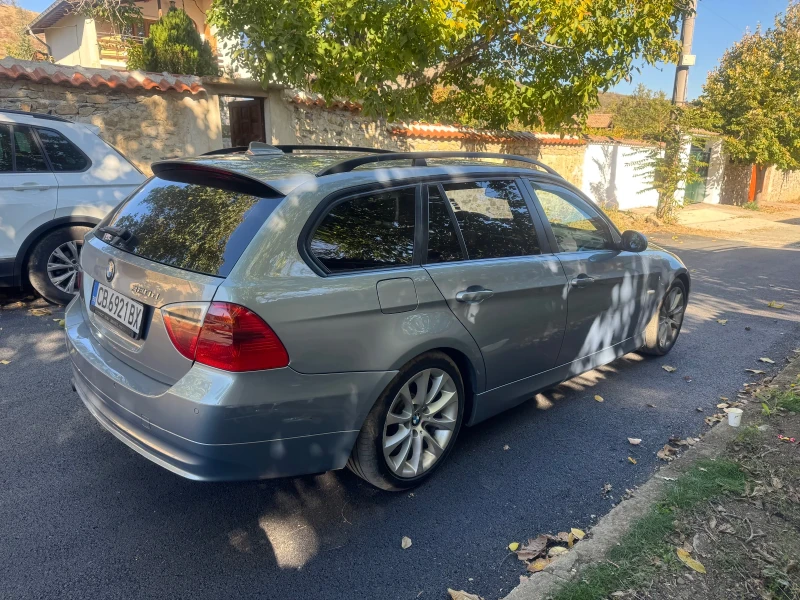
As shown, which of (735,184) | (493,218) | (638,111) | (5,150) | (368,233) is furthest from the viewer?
(638,111)

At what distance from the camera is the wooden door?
1098cm

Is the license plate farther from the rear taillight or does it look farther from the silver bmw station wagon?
the rear taillight

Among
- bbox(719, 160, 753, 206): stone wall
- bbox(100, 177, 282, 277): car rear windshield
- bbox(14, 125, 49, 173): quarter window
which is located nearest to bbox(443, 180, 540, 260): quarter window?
bbox(100, 177, 282, 277): car rear windshield

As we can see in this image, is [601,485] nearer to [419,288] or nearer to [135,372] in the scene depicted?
[419,288]

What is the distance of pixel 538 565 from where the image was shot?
2.68 metres

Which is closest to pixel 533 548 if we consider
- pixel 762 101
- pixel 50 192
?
pixel 50 192

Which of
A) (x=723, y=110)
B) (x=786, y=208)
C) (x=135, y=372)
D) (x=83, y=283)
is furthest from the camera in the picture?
(x=786, y=208)

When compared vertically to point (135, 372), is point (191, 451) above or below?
below

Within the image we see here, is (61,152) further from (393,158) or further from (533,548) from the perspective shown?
(533,548)

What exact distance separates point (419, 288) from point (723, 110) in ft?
80.2

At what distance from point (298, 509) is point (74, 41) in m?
26.8

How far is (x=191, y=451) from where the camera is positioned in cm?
250

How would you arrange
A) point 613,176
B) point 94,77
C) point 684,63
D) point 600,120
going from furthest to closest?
1. point 600,120
2. point 613,176
3. point 684,63
4. point 94,77

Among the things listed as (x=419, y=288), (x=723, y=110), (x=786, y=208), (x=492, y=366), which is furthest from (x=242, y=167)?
(x=786, y=208)
